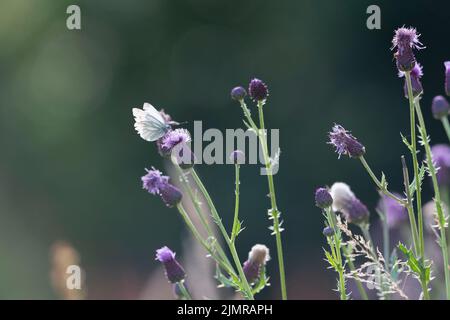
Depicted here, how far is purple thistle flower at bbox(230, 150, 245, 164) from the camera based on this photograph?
6.06 feet

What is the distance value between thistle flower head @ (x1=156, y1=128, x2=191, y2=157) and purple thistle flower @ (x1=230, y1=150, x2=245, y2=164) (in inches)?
4.7

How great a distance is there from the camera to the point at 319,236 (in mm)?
6957

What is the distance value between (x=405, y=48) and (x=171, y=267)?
71 cm

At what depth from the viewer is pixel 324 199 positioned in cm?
168

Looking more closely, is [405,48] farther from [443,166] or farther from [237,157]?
[443,166]

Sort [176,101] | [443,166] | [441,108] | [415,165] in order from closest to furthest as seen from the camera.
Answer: [415,165]
[441,108]
[443,166]
[176,101]

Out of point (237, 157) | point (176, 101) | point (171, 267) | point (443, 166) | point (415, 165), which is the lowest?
point (171, 267)

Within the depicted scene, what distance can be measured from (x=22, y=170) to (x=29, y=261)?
1.36 meters

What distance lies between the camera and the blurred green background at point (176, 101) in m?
7.23

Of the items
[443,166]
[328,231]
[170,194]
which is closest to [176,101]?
[443,166]

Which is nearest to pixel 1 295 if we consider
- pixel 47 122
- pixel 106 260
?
pixel 106 260

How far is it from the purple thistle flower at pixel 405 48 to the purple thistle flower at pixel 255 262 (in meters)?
0.51

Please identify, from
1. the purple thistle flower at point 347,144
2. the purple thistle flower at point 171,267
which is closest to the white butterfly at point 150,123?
the purple thistle flower at point 171,267

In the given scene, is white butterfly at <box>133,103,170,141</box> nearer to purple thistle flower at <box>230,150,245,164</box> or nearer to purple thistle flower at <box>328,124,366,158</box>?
purple thistle flower at <box>230,150,245,164</box>
